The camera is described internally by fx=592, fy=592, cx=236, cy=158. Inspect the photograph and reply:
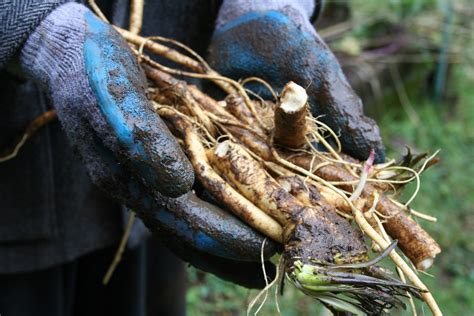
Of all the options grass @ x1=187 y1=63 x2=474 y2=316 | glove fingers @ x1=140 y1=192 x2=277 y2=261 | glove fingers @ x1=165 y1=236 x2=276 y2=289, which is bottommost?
grass @ x1=187 y1=63 x2=474 y2=316

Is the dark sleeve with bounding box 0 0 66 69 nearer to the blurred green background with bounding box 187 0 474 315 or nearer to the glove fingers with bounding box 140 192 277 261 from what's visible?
the glove fingers with bounding box 140 192 277 261

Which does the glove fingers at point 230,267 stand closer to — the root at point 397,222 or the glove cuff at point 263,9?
the root at point 397,222

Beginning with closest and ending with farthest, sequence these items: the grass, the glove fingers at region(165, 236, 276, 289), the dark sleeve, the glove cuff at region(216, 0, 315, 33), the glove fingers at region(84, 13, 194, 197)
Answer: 1. the glove fingers at region(84, 13, 194, 197)
2. the dark sleeve
3. the glove fingers at region(165, 236, 276, 289)
4. the glove cuff at region(216, 0, 315, 33)
5. the grass

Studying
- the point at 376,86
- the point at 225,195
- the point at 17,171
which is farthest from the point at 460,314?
the point at 17,171

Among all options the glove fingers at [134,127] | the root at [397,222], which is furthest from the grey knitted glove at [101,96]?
the root at [397,222]

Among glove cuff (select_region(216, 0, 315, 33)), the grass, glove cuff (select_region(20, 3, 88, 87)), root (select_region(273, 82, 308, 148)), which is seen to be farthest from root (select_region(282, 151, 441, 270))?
the grass

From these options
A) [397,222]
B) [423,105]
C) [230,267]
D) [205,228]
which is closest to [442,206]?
[423,105]
